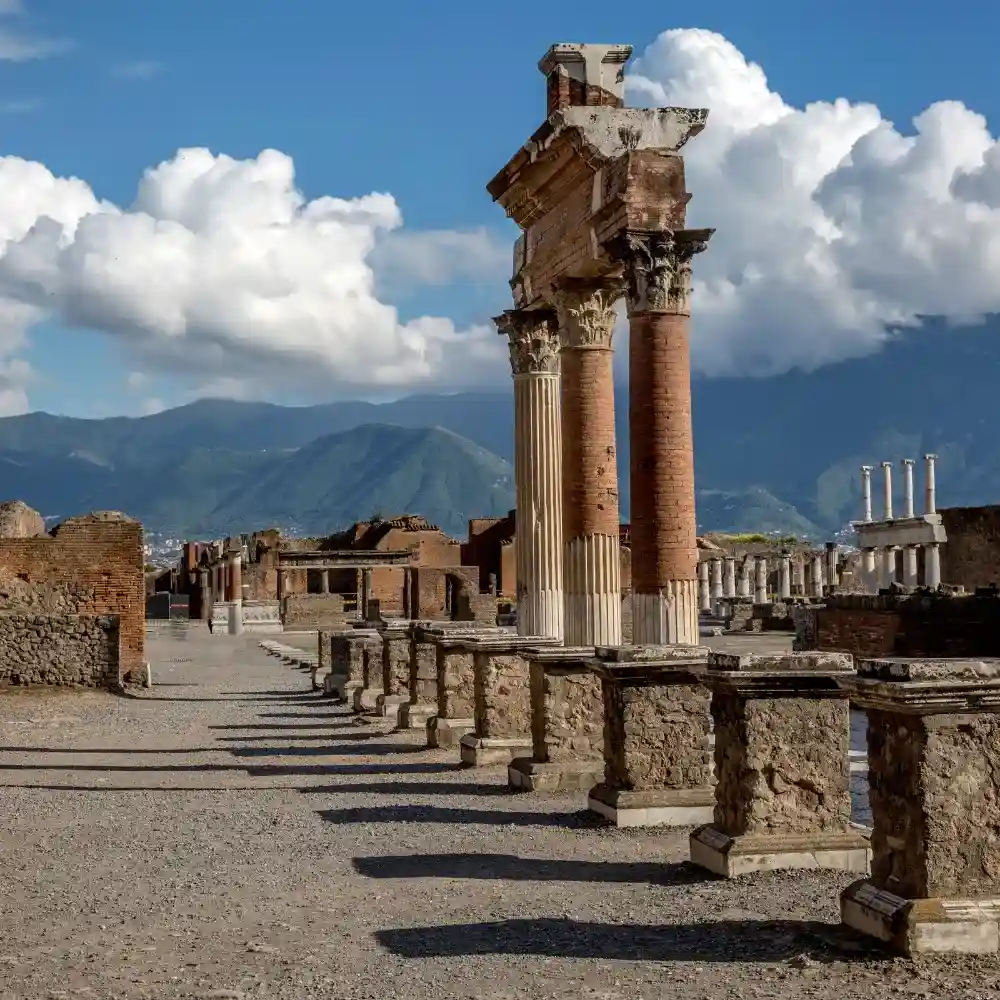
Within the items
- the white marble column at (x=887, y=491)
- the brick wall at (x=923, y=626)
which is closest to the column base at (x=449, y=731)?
the brick wall at (x=923, y=626)

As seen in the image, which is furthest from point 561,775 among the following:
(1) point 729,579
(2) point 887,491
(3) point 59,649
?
(1) point 729,579

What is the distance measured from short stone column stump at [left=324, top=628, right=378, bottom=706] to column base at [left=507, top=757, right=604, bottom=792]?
11239 mm

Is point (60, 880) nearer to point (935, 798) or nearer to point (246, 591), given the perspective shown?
point (935, 798)

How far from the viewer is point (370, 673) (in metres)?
23.4

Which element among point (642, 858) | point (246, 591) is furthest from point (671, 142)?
point (246, 591)

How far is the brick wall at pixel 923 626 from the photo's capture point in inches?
950

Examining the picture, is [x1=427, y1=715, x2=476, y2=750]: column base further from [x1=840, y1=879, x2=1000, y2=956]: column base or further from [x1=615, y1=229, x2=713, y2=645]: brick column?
[x1=840, y1=879, x2=1000, y2=956]: column base

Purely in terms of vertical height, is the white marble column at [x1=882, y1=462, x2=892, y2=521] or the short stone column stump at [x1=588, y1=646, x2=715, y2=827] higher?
the white marble column at [x1=882, y1=462, x2=892, y2=521]

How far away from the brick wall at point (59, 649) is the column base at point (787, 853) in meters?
18.5

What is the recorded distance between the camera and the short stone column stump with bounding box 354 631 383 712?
22641mm

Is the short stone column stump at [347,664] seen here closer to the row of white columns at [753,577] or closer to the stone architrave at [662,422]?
the stone architrave at [662,422]

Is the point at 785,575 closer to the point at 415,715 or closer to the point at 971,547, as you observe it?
the point at 971,547

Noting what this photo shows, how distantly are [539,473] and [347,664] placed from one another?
402 inches

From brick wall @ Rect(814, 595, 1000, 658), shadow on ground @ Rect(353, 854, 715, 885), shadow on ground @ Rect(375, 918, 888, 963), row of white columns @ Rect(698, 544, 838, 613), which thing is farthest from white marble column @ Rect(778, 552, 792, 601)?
shadow on ground @ Rect(375, 918, 888, 963)
